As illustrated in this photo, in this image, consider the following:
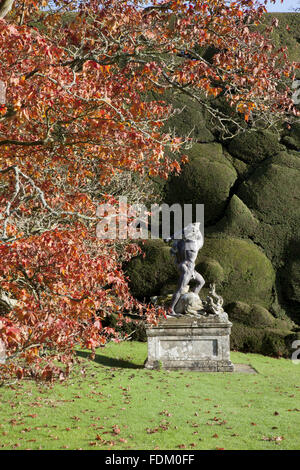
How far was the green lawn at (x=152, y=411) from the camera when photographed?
241 inches

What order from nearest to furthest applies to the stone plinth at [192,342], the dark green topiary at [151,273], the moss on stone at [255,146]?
the stone plinth at [192,342], the dark green topiary at [151,273], the moss on stone at [255,146]

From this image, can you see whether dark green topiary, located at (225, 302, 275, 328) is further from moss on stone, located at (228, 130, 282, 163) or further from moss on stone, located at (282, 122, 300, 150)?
moss on stone, located at (282, 122, 300, 150)

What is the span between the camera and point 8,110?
Answer: 607cm

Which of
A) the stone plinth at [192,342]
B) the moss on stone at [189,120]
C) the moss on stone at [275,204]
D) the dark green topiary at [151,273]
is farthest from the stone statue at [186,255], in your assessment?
the moss on stone at [189,120]

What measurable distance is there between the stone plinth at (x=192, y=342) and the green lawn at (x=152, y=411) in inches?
19.4

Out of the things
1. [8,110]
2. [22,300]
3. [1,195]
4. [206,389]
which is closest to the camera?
[22,300]

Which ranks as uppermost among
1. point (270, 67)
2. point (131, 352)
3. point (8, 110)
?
point (270, 67)

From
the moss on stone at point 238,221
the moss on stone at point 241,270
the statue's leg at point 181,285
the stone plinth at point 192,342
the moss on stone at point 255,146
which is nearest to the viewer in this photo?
the stone plinth at point 192,342

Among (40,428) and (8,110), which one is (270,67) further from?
(40,428)

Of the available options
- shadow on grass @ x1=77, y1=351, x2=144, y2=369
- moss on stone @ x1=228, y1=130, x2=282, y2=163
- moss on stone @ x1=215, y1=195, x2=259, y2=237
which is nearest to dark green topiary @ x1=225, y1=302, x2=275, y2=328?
moss on stone @ x1=215, y1=195, x2=259, y2=237

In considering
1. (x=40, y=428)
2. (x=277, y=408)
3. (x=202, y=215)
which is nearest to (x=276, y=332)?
(x=202, y=215)

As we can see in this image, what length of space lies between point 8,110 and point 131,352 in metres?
9.31

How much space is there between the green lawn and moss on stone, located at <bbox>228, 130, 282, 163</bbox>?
10866 mm

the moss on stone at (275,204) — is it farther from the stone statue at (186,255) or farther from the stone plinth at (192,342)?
the stone plinth at (192,342)
